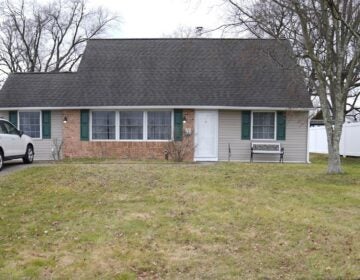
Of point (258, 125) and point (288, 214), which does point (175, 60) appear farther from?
point (288, 214)

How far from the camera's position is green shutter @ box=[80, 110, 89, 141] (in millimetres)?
20359

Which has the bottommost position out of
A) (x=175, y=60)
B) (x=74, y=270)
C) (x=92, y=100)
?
(x=74, y=270)

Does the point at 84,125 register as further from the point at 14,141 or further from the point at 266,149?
the point at 266,149

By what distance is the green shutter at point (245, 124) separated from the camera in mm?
20061

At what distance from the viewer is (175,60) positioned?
22.3 meters

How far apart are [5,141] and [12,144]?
518mm

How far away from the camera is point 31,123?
68.8 feet

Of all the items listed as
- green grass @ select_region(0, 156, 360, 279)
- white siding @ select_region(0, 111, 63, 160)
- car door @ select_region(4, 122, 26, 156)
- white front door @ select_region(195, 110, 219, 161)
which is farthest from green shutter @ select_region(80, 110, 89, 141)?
green grass @ select_region(0, 156, 360, 279)

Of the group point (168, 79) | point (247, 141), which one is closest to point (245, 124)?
point (247, 141)

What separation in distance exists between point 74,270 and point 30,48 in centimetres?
4133

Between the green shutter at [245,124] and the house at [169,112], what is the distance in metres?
0.05

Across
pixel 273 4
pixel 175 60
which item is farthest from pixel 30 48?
pixel 273 4

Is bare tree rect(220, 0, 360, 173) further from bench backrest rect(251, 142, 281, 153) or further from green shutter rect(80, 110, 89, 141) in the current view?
green shutter rect(80, 110, 89, 141)

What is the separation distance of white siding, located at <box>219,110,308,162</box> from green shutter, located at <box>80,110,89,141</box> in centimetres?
610
